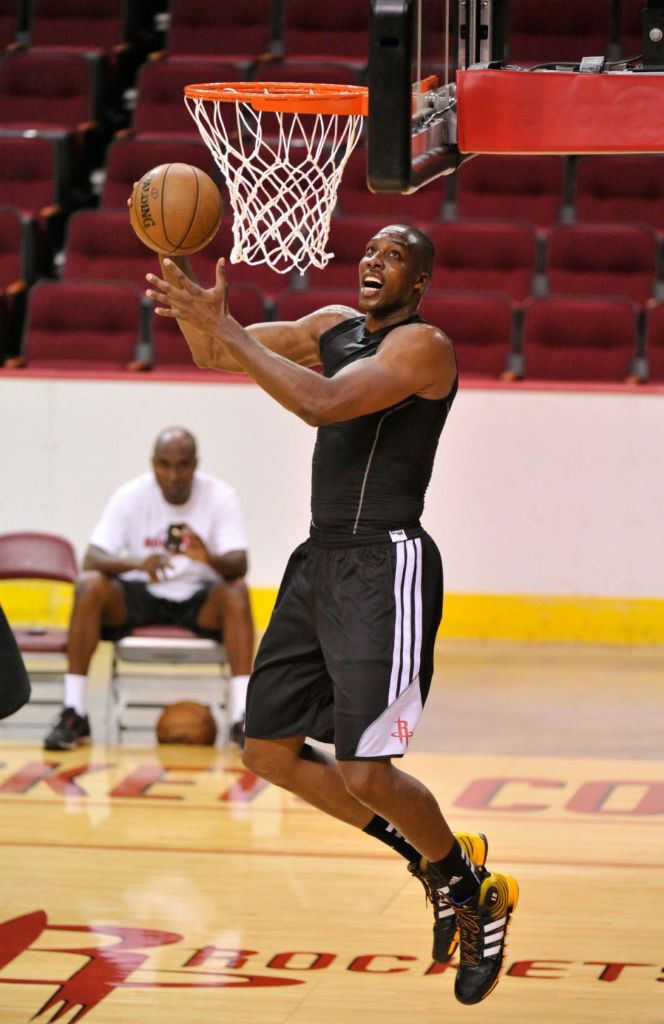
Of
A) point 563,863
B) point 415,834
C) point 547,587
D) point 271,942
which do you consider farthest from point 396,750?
point 547,587

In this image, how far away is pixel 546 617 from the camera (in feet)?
31.1

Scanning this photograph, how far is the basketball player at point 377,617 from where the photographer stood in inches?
161

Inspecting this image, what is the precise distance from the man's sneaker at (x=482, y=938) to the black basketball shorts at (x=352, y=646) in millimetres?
551

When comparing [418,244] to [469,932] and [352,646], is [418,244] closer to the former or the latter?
[352,646]

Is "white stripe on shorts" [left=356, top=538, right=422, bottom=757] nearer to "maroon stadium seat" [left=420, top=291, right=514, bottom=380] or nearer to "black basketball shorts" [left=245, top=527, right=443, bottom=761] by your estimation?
"black basketball shorts" [left=245, top=527, right=443, bottom=761]

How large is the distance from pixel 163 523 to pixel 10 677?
363 centimetres

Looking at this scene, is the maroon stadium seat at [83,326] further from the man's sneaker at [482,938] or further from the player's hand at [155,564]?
the man's sneaker at [482,938]

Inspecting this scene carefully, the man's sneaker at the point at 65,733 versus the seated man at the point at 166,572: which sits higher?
the seated man at the point at 166,572

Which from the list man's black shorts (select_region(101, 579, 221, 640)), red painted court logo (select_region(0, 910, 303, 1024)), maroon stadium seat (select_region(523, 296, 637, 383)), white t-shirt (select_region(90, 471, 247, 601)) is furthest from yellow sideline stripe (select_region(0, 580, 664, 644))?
red painted court logo (select_region(0, 910, 303, 1024))

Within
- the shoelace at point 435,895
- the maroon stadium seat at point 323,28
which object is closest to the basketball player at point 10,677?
the shoelace at point 435,895

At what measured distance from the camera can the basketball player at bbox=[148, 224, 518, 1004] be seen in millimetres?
4094

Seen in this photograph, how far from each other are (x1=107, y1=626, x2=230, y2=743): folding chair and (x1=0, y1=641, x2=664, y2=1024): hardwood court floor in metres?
0.20

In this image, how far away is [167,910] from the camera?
16.2ft

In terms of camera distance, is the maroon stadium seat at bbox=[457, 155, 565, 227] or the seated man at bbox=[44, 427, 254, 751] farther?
the maroon stadium seat at bbox=[457, 155, 565, 227]
